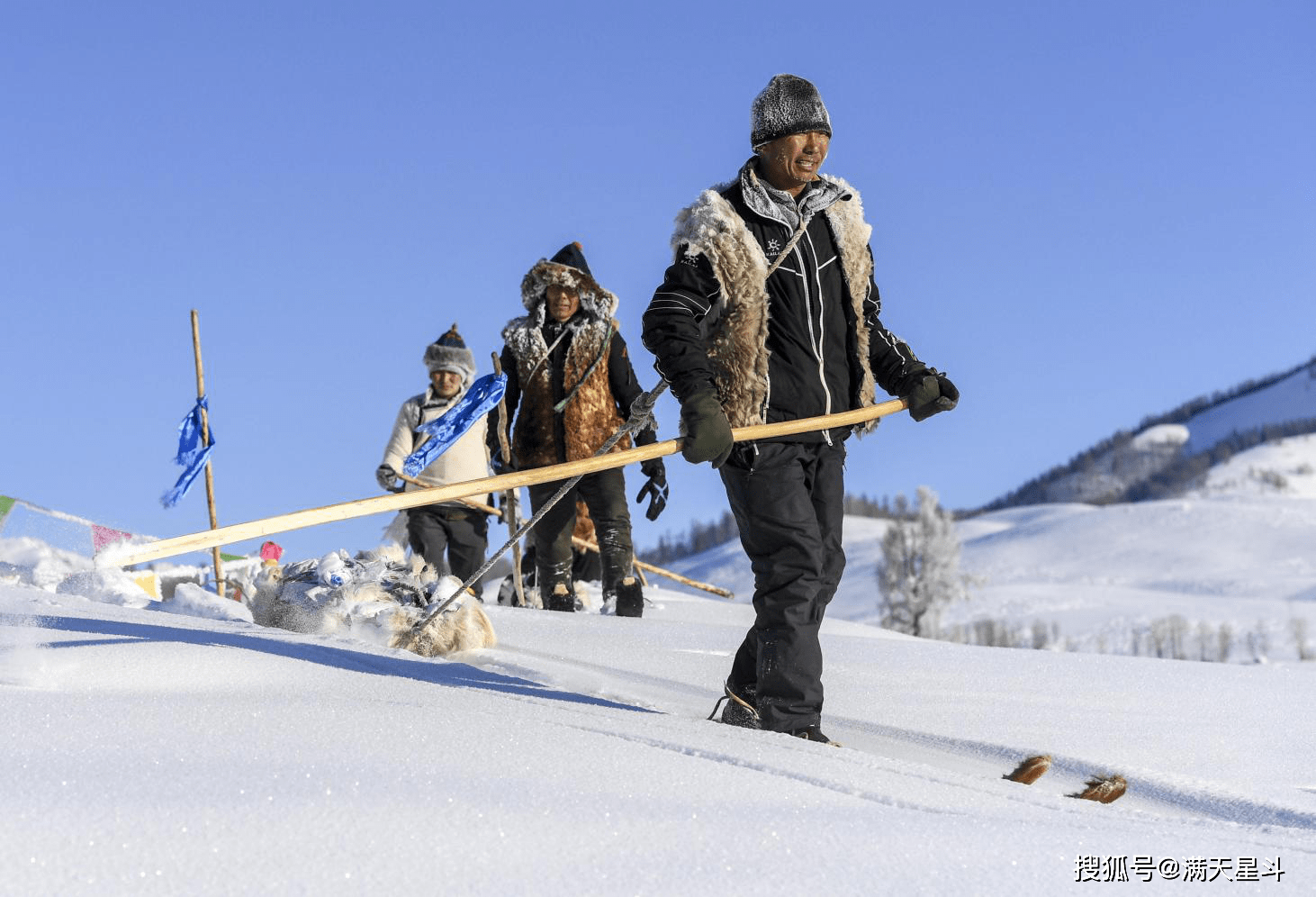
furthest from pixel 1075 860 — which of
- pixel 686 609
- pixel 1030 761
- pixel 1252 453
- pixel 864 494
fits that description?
pixel 1252 453

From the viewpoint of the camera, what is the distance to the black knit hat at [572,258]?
844cm

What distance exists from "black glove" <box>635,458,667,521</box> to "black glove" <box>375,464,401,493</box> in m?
2.13

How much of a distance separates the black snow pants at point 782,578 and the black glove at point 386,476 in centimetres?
529

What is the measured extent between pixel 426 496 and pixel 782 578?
1088 millimetres

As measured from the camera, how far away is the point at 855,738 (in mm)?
4566

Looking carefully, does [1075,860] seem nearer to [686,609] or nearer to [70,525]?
[70,525]

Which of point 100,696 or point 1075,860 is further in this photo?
point 100,696

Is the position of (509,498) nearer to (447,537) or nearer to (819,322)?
(447,537)

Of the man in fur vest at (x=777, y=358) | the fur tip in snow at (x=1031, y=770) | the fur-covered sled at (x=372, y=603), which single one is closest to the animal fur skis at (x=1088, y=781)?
the fur tip in snow at (x=1031, y=770)

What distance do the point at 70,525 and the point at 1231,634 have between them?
86.5 metres

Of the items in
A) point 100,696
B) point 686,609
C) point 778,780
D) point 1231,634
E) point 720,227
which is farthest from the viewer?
point 1231,634

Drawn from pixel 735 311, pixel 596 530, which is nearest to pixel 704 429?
pixel 735 311

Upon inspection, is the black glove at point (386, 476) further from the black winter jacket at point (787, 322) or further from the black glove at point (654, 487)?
the black winter jacket at point (787, 322)

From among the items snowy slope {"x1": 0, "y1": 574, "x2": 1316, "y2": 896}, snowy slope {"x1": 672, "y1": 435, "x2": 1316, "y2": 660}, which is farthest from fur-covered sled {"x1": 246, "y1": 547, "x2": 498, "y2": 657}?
snowy slope {"x1": 672, "y1": 435, "x2": 1316, "y2": 660}
